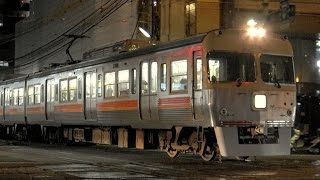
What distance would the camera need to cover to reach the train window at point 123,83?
61.1ft

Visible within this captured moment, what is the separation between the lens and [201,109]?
49.6 feet

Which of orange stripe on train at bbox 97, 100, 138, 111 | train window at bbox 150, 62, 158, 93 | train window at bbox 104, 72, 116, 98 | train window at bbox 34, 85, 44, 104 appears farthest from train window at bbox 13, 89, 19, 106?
train window at bbox 150, 62, 158, 93

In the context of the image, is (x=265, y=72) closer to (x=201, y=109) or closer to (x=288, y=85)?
(x=288, y=85)

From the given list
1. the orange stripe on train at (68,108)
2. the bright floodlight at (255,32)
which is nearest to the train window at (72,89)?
the orange stripe on train at (68,108)

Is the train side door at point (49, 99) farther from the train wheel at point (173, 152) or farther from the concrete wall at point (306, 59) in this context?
the concrete wall at point (306, 59)

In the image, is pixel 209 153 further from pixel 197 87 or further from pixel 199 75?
pixel 199 75

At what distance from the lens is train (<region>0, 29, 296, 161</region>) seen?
585 inches

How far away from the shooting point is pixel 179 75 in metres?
16.0

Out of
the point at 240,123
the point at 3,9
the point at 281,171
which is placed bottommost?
the point at 281,171

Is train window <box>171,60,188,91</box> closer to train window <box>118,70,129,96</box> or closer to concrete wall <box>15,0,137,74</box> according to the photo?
train window <box>118,70,129,96</box>

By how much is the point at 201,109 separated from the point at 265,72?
208cm

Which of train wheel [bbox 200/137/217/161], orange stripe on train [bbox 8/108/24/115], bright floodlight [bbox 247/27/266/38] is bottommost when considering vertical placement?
train wheel [bbox 200/137/217/161]

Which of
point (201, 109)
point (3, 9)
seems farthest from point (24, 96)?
point (3, 9)

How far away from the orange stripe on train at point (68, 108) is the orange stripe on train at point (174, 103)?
5796 mm
